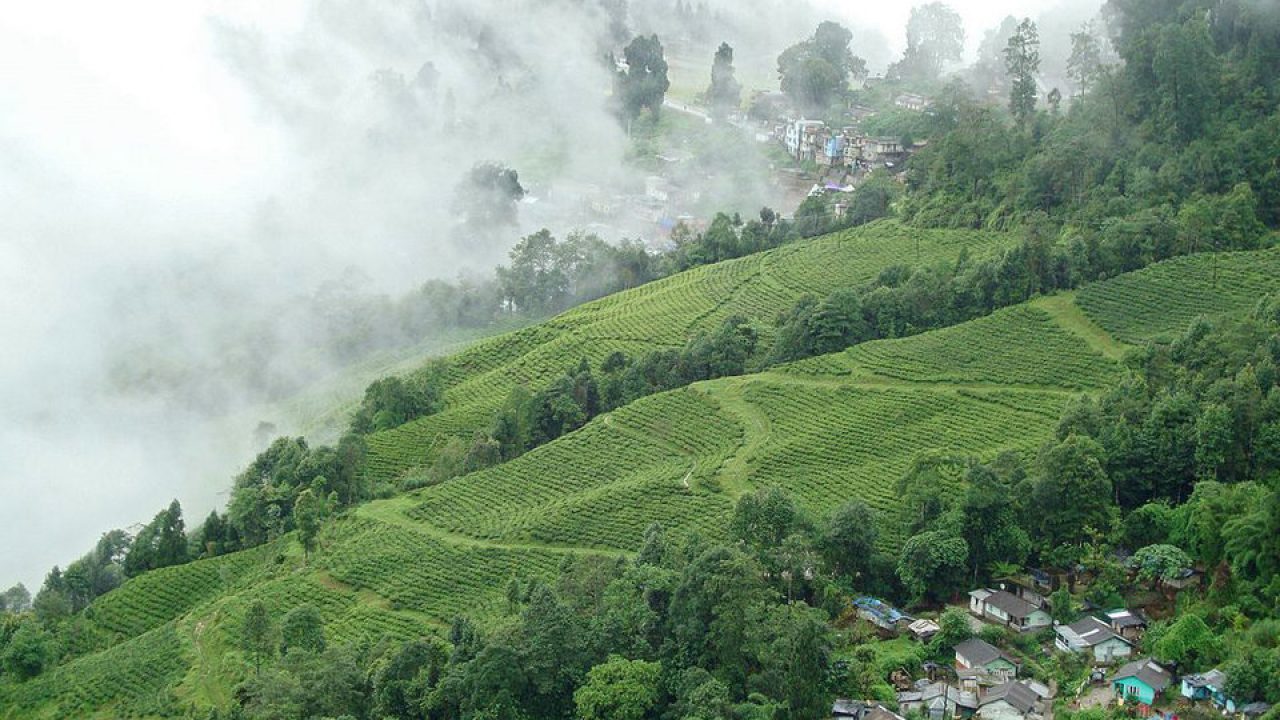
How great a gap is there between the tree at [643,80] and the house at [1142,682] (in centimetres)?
5604

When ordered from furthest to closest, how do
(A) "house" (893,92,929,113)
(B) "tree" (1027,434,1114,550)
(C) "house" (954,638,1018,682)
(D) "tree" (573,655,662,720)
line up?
(A) "house" (893,92,929,113)
(B) "tree" (1027,434,1114,550)
(C) "house" (954,638,1018,682)
(D) "tree" (573,655,662,720)

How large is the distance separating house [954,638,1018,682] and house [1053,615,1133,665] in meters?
1.20

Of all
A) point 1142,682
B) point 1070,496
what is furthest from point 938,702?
point 1070,496

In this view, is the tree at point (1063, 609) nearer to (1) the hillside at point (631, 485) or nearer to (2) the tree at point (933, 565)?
(2) the tree at point (933, 565)

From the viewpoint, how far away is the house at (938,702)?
28859 millimetres

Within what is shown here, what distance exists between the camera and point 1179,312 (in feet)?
142

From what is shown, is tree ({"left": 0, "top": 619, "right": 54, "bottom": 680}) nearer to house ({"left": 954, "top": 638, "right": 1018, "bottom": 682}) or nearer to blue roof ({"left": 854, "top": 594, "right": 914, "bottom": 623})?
blue roof ({"left": 854, "top": 594, "right": 914, "bottom": 623})

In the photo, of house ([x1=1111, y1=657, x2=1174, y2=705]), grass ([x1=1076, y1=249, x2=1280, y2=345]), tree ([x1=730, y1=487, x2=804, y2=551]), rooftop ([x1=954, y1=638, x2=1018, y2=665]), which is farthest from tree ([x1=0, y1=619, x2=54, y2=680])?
grass ([x1=1076, y1=249, x2=1280, y2=345])

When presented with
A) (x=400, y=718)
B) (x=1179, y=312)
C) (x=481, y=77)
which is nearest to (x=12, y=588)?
(x=400, y=718)

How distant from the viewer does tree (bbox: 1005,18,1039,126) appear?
5950 cm

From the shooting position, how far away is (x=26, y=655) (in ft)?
136

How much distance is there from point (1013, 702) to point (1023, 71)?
36.9 m

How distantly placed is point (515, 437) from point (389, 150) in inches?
1525

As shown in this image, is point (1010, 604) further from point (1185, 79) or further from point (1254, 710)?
point (1185, 79)
